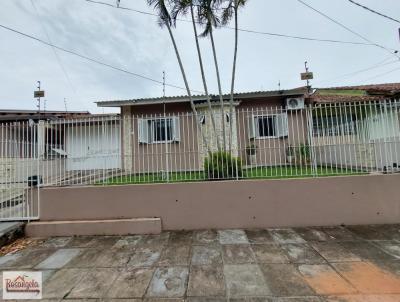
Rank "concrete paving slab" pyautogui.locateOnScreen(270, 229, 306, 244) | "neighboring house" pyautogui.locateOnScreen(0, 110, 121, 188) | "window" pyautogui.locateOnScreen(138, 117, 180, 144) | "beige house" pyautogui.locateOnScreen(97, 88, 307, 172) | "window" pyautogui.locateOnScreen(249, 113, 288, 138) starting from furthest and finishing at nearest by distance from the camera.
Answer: "window" pyautogui.locateOnScreen(138, 117, 180, 144) → "window" pyautogui.locateOnScreen(249, 113, 288, 138) → "beige house" pyautogui.locateOnScreen(97, 88, 307, 172) → "neighboring house" pyautogui.locateOnScreen(0, 110, 121, 188) → "concrete paving slab" pyautogui.locateOnScreen(270, 229, 306, 244)

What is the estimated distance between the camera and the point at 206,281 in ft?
11.1

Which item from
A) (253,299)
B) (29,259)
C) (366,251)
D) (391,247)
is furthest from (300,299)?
(29,259)

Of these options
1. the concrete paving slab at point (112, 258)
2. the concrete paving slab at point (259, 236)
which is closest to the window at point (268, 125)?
the concrete paving slab at point (259, 236)

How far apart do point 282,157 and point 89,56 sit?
390 inches

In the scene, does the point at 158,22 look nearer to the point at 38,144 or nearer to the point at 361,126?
the point at 38,144

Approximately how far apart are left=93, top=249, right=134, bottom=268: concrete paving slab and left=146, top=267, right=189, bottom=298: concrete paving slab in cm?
79

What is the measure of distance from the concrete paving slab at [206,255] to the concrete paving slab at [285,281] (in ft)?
2.53

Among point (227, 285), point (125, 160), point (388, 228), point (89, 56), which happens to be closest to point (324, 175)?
point (388, 228)

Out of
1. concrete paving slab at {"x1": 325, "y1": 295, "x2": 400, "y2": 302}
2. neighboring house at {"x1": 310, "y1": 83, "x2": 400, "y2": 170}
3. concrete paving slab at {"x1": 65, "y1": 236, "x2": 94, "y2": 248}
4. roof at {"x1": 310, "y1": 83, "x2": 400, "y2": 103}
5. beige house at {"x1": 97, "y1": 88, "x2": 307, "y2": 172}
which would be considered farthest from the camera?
beige house at {"x1": 97, "y1": 88, "x2": 307, "y2": 172}

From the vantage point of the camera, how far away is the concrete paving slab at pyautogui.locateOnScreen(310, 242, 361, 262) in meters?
3.95

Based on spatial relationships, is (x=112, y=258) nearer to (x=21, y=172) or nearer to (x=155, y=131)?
(x=21, y=172)

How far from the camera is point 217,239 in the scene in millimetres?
5062

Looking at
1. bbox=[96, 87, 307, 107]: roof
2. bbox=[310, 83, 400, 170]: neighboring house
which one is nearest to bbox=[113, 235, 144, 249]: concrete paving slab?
bbox=[310, 83, 400, 170]: neighboring house

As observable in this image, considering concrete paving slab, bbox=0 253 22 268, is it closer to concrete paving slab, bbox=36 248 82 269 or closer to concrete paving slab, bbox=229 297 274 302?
concrete paving slab, bbox=36 248 82 269
